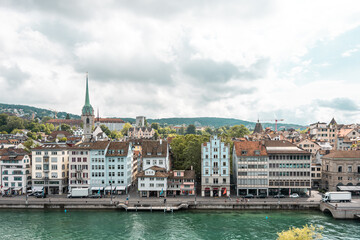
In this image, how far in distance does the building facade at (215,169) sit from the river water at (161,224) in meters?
10.5

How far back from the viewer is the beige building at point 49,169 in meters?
85.6

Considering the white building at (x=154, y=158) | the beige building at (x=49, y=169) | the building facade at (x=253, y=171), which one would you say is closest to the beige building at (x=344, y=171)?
the building facade at (x=253, y=171)

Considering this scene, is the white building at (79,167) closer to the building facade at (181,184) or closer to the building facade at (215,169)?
the building facade at (181,184)

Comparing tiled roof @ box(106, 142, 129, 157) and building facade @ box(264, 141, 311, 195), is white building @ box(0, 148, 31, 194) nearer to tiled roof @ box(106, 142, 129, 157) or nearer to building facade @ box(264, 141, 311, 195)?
tiled roof @ box(106, 142, 129, 157)

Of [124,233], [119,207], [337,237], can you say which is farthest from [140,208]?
[337,237]

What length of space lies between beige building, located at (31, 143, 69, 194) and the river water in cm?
1269

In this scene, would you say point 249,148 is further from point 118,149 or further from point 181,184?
point 118,149

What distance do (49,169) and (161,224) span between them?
39857 millimetres

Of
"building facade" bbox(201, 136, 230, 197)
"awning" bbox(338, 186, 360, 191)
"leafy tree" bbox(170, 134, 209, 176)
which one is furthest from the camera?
"leafy tree" bbox(170, 134, 209, 176)

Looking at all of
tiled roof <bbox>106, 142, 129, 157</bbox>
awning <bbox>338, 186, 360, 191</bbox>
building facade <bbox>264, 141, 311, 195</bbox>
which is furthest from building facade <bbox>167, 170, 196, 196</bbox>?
awning <bbox>338, 186, 360, 191</bbox>

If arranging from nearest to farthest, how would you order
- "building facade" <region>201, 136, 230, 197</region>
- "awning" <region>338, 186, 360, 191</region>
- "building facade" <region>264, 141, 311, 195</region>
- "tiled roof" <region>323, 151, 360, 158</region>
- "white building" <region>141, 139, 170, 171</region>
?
"building facade" <region>264, 141, 311, 195</region>, "awning" <region>338, 186, 360, 191</region>, "building facade" <region>201, 136, 230, 197</region>, "tiled roof" <region>323, 151, 360, 158</region>, "white building" <region>141, 139, 170, 171</region>

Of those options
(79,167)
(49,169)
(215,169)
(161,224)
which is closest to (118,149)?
(79,167)

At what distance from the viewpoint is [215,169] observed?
8175 cm

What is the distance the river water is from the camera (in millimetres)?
57156
